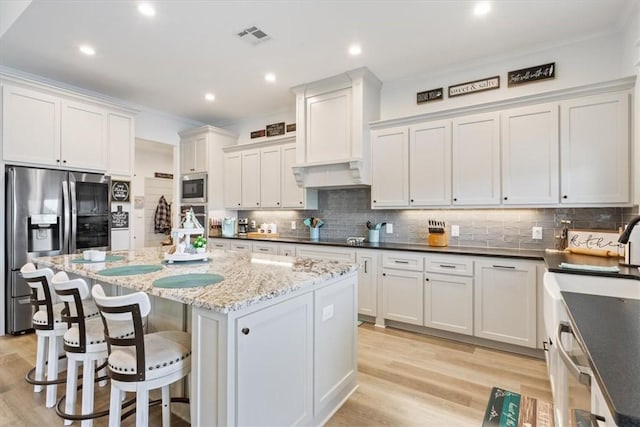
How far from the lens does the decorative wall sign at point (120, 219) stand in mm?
4168

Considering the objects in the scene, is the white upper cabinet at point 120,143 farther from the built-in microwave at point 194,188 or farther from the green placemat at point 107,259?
the green placemat at point 107,259

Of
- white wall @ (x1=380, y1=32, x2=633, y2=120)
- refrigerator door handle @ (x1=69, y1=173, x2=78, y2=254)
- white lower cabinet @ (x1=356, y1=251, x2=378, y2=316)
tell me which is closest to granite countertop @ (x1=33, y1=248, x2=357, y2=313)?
refrigerator door handle @ (x1=69, y1=173, x2=78, y2=254)

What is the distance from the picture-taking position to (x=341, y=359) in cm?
210

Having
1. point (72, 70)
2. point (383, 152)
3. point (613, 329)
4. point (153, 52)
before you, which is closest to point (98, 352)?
point (613, 329)

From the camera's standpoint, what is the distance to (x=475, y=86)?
11.5 ft

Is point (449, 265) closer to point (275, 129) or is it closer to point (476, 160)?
point (476, 160)

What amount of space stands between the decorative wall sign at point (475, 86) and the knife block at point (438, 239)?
5.22 ft

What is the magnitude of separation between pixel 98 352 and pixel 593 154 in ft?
12.8

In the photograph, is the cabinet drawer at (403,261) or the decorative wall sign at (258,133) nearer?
the cabinet drawer at (403,261)

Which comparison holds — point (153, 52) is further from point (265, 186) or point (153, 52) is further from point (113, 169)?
point (265, 186)

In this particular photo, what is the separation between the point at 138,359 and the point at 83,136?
349cm

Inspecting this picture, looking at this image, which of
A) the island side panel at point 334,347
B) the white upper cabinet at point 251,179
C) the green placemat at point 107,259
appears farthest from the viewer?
the white upper cabinet at point 251,179

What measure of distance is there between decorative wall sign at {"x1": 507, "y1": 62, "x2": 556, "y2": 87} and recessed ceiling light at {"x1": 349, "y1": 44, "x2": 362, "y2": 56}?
1.59m

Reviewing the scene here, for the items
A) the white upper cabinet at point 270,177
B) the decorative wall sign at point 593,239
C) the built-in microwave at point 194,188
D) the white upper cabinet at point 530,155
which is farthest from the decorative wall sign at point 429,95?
the built-in microwave at point 194,188
